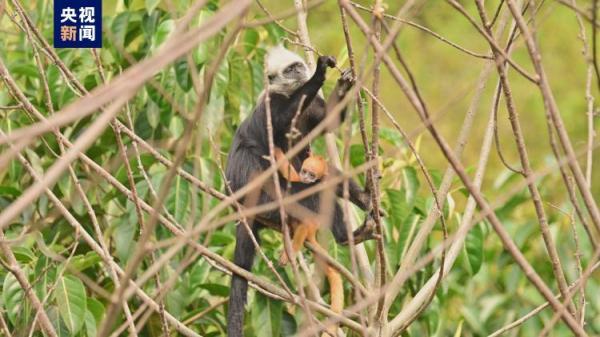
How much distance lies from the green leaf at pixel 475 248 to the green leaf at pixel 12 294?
174 centimetres

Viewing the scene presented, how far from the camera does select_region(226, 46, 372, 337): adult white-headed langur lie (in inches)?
135

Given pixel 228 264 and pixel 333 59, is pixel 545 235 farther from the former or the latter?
pixel 333 59

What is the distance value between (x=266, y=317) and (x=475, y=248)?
3.52ft

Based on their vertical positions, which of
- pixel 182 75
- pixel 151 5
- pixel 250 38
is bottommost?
pixel 182 75

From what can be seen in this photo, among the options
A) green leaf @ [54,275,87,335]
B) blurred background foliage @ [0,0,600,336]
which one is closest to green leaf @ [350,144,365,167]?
blurred background foliage @ [0,0,600,336]

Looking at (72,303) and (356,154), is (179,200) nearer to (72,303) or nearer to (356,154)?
(356,154)

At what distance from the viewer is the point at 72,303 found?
313cm

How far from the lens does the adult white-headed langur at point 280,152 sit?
3.43 metres

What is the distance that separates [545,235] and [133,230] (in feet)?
7.65

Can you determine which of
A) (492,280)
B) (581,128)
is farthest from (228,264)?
(581,128)

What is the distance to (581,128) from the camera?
28.8 ft

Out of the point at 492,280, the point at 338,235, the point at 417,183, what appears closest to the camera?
the point at 338,235

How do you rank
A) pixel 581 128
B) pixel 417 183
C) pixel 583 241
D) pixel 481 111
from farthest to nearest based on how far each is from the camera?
pixel 481 111
pixel 581 128
pixel 583 241
pixel 417 183

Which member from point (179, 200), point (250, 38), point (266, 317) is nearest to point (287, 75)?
point (250, 38)
